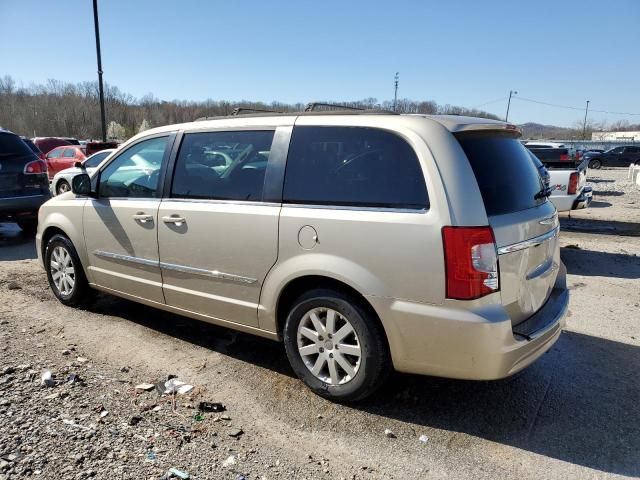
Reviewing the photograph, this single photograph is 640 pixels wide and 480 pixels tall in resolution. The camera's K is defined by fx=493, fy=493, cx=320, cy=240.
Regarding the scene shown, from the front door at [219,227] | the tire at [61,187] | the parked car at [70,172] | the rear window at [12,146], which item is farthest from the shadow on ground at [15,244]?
the front door at [219,227]

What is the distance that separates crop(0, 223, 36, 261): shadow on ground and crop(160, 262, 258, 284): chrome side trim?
454 centimetres

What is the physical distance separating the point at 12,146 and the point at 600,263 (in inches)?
378

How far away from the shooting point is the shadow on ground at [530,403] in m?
2.86

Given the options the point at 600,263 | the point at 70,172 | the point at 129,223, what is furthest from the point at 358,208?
the point at 70,172

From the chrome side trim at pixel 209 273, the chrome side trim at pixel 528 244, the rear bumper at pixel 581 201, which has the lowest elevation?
the chrome side trim at pixel 209 273

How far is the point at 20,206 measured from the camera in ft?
26.7

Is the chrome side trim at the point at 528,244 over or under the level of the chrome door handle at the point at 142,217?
over

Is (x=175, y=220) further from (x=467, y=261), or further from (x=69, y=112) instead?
(x=69, y=112)

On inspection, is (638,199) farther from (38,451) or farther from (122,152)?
(38,451)

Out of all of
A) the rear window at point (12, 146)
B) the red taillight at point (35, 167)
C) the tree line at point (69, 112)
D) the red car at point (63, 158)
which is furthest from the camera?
the tree line at point (69, 112)

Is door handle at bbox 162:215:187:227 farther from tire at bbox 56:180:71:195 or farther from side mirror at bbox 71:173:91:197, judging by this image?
tire at bbox 56:180:71:195

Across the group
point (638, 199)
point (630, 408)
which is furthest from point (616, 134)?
→ point (630, 408)

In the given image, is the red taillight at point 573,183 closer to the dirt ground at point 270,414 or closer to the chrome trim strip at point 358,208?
the dirt ground at point 270,414

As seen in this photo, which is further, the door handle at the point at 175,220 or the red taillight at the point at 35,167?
the red taillight at the point at 35,167
